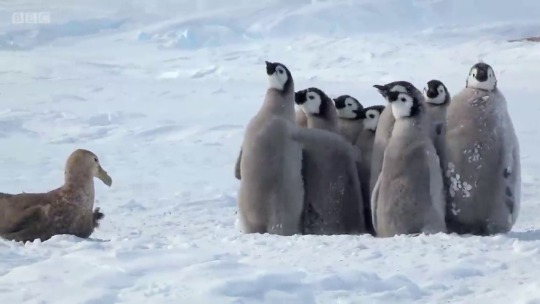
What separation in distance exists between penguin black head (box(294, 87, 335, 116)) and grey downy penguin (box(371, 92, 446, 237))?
74cm

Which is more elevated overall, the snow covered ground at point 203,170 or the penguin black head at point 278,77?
the penguin black head at point 278,77

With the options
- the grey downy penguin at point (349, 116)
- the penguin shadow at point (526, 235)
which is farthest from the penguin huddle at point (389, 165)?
the penguin shadow at point (526, 235)

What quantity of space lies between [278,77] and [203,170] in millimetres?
4069

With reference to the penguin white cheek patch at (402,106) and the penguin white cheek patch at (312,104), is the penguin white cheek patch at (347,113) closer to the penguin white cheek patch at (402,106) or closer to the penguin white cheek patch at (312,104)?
the penguin white cheek patch at (312,104)

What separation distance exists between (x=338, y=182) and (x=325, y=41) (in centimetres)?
2324

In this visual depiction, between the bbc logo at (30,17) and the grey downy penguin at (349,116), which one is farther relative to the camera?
the bbc logo at (30,17)

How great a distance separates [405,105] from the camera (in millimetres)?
4219

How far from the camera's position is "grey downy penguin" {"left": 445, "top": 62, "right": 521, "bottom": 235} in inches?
167

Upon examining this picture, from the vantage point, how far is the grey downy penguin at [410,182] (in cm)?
411

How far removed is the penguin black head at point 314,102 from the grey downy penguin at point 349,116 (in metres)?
0.19

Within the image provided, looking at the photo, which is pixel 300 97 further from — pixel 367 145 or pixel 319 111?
pixel 367 145

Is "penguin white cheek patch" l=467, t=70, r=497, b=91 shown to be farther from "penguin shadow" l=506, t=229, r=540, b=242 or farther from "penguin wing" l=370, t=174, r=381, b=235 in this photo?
"penguin shadow" l=506, t=229, r=540, b=242

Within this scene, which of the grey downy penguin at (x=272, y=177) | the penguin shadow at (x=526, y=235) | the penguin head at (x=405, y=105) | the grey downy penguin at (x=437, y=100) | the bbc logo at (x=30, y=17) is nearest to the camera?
the penguin shadow at (x=526, y=235)

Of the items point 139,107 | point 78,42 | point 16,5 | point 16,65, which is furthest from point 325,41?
point 16,5
